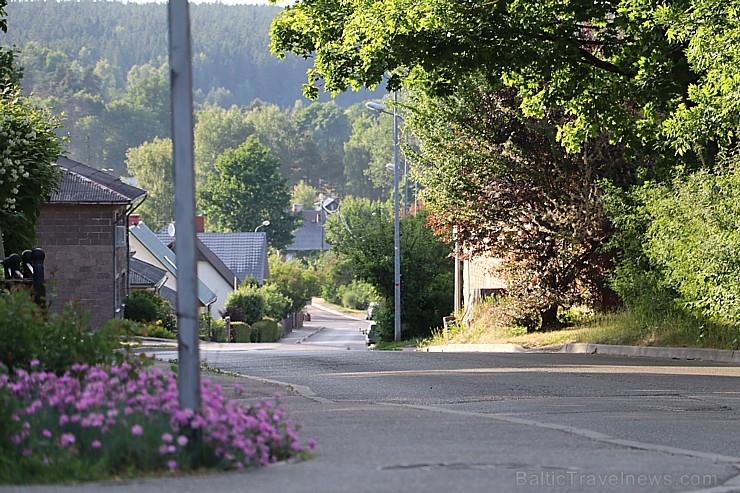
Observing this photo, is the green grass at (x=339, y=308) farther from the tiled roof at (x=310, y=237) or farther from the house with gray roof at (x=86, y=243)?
the house with gray roof at (x=86, y=243)

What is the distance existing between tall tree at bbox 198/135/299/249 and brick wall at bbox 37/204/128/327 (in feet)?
222

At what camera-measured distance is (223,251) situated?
89.4 metres

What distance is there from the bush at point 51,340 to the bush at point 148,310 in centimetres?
3457

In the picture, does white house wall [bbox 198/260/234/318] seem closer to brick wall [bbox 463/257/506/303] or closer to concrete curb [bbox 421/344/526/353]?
brick wall [bbox 463/257/506/303]

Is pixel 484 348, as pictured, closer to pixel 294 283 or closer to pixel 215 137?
pixel 294 283

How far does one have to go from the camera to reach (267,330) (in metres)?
65.9

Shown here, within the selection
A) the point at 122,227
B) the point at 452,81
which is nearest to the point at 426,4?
the point at 452,81

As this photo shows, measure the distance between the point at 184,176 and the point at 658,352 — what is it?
15.9 meters

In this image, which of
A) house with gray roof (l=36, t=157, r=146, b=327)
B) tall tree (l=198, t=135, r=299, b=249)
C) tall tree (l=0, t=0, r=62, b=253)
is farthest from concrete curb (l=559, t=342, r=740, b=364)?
tall tree (l=198, t=135, r=299, b=249)

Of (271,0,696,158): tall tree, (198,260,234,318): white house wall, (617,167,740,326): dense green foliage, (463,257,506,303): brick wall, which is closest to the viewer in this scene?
(617,167,740,326): dense green foliage

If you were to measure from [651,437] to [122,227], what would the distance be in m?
34.8

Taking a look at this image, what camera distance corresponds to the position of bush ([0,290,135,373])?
856cm

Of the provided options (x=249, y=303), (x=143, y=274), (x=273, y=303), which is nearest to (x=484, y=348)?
(x=143, y=274)

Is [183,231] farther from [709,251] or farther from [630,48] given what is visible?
[630,48]
